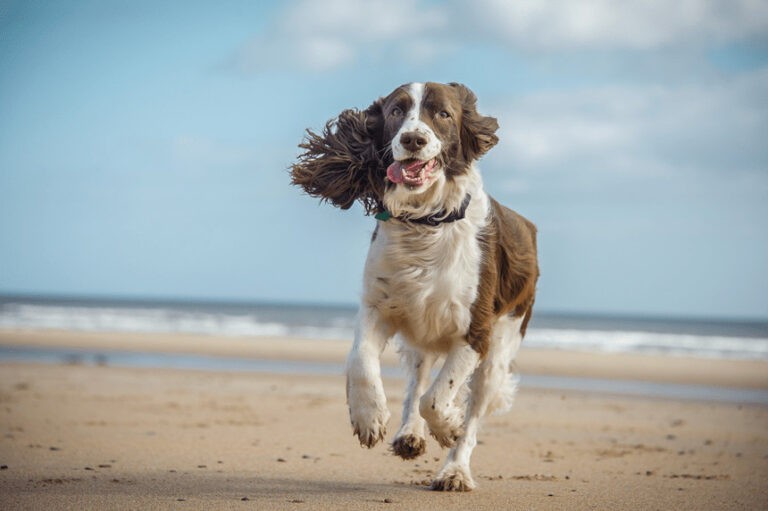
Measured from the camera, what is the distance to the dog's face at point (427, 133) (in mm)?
4551

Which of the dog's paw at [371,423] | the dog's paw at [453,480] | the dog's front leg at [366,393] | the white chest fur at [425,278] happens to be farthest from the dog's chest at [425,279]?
the dog's paw at [453,480]

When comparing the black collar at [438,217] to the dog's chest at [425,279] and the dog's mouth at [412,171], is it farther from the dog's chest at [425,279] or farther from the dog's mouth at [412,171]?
the dog's mouth at [412,171]

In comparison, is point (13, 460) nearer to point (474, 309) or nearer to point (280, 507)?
point (280, 507)

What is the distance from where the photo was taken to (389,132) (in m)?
4.84

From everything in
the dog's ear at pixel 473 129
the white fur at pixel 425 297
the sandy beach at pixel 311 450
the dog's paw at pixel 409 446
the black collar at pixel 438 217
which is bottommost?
the sandy beach at pixel 311 450

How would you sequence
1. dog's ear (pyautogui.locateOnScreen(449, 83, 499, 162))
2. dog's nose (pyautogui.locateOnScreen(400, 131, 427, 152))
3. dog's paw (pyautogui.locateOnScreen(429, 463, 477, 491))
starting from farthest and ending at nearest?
dog's paw (pyautogui.locateOnScreen(429, 463, 477, 491)) < dog's ear (pyautogui.locateOnScreen(449, 83, 499, 162)) < dog's nose (pyautogui.locateOnScreen(400, 131, 427, 152))

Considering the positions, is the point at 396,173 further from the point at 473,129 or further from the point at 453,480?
the point at 453,480

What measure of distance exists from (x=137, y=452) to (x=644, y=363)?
1624cm

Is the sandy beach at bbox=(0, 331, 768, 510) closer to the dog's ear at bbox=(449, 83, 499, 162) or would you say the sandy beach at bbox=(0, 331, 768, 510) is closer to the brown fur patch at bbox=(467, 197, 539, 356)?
the brown fur patch at bbox=(467, 197, 539, 356)

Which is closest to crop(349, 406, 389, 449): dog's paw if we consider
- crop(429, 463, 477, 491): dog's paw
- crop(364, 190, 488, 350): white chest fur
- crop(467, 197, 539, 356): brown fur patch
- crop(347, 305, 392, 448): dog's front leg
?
crop(347, 305, 392, 448): dog's front leg

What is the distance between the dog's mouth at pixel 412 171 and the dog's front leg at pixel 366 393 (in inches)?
32.9

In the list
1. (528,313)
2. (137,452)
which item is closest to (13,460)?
(137,452)

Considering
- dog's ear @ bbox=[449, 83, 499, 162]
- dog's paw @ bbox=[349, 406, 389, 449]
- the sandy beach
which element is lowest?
the sandy beach

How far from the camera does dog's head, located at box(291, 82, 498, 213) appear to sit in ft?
15.2
